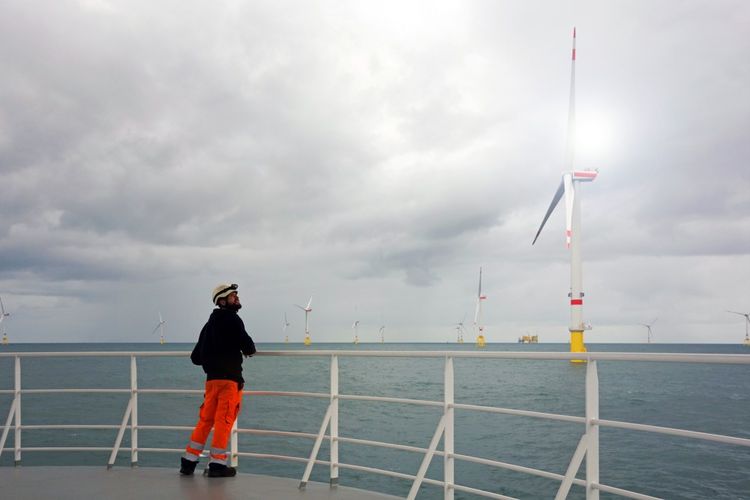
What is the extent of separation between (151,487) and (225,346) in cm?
150

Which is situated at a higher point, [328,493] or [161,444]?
[328,493]

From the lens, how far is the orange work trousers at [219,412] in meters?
6.04

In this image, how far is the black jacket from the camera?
19.9 ft

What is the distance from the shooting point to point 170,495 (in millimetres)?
5613

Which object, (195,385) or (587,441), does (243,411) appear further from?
(587,441)

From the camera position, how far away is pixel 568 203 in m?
65.4

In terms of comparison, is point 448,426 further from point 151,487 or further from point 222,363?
point 151,487

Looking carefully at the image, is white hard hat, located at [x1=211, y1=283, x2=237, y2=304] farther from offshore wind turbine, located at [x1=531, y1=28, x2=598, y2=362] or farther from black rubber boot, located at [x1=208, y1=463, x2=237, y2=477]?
offshore wind turbine, located at [x1=531, y1=28, x2=598, y2=362]

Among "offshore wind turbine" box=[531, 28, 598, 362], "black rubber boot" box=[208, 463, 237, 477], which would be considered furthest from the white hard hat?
"offshore wind turbine" box=[531, 28, 598, 362]

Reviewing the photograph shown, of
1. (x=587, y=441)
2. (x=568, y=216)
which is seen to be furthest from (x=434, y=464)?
(x=568, y=216)

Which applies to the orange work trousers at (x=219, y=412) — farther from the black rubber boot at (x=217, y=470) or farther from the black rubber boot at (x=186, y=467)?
the black rubber boot at (x=186, y=467)

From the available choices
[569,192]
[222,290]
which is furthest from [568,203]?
[222,290]

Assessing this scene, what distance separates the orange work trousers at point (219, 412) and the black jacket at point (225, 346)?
0.29 feet

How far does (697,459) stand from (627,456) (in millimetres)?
2748
